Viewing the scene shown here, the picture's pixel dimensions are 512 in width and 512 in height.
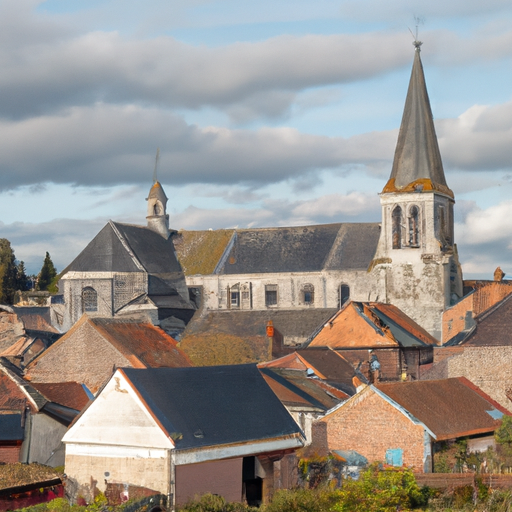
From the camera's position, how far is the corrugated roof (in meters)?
34.4

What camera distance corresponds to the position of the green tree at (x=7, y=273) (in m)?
86.1

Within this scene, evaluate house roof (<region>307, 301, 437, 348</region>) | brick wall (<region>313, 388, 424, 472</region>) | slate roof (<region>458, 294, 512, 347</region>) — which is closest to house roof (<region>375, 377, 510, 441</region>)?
brick wall (<region>313, 388, 424, 472</region>)

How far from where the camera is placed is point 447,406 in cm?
2802

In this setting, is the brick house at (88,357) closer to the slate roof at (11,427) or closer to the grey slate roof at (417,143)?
the slate roof at (11,427)

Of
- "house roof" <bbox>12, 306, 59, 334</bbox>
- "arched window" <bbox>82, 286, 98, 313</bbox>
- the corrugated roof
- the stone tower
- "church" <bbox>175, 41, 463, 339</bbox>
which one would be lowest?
the corrugated roof

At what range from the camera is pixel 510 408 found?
3356 cm

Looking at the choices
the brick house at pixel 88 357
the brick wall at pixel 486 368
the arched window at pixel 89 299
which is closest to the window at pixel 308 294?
the arched window at pixel 89 299

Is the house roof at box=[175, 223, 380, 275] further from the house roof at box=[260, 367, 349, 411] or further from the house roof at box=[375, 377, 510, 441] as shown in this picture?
the house roof at box=[375, 377, 510, 441]

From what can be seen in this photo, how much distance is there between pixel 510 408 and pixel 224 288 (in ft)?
96.3

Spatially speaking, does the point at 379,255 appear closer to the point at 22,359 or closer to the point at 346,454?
the point at 22,359

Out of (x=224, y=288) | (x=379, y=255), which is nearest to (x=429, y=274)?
(x=379, y=255)

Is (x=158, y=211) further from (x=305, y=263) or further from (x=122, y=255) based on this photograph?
(x=305, y=263)

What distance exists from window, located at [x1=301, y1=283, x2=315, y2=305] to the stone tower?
35.0 feet

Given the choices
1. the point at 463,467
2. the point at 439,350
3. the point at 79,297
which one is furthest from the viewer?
the point at 79,297
